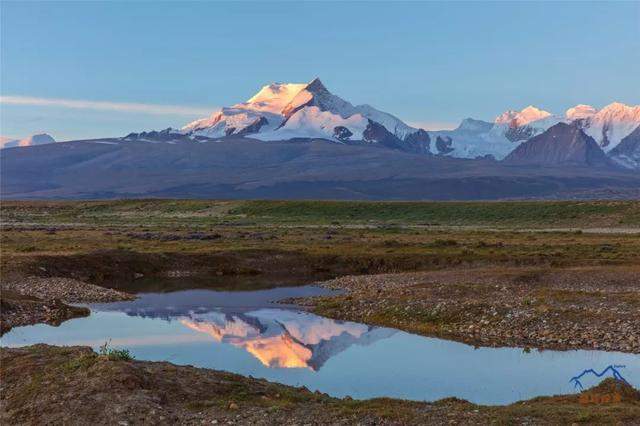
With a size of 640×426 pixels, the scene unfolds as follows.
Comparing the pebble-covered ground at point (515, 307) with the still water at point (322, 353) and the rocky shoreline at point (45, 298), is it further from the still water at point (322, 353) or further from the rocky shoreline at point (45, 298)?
the rocky shoreline at point (45, 298)

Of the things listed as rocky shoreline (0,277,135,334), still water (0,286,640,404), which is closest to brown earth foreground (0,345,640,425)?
still water (0,286,640,404)

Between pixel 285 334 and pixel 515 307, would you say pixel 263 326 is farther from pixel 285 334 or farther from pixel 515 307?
pixel 515 307

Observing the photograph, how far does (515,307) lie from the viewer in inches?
1532

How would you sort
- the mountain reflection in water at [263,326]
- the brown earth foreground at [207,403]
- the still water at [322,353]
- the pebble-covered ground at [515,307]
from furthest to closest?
the mountain reflection in water at [263,326] → the pebble-covered ground at [515,307] → the still water at [322,353] → the brown earth foreground at [207,403]

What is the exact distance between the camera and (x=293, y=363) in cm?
3303

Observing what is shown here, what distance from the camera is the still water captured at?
91.4 ft

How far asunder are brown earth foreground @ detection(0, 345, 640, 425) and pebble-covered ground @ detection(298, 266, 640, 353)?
38.4 ft

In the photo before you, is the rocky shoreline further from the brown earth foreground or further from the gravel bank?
the brown earth foreground

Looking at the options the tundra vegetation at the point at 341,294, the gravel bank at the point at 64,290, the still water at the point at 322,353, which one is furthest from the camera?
the gravel bank at the point at 64,290

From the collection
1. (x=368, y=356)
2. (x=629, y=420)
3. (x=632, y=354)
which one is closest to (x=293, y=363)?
(x=368, y=356)

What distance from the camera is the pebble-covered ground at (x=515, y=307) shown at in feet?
115

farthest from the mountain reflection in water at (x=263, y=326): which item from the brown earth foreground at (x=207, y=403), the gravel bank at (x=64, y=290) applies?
the brown earth foreground at (x=207, y=403)

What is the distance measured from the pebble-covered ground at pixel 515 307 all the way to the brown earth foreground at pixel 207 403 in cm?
1171

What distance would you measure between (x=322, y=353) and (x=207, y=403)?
1267cm
